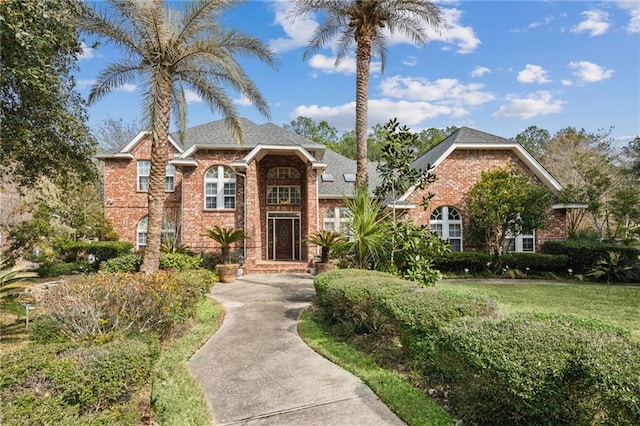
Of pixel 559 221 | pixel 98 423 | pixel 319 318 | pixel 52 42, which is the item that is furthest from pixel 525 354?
pixel 559 221

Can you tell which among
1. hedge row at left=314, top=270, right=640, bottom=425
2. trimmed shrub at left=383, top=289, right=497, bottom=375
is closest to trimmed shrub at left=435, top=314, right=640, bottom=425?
hedge row at left=314, top=270, right=640, bottom=425

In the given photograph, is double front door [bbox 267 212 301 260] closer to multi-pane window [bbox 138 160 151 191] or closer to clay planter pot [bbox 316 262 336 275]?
clay planter pot [bbox 316 262 336 275]

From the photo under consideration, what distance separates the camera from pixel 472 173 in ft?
59.4

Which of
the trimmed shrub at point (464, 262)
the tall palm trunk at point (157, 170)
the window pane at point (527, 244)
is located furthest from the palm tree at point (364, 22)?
the window pane at point (527, 244)

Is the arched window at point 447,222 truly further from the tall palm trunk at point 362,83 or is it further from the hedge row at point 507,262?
the tall palm trunk at point 362,83

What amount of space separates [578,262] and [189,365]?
1796 cm

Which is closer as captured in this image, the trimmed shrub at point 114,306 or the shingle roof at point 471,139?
the trimmed shrub at point 114,306

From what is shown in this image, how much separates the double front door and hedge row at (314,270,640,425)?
1556cm

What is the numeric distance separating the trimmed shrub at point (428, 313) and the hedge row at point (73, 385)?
135 inches

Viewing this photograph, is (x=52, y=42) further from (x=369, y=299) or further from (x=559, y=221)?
(x=559, y=221)

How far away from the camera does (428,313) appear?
4.84m

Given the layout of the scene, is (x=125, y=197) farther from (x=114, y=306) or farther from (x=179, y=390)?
(x=179, y=390)

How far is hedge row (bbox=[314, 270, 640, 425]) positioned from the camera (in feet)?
9.07

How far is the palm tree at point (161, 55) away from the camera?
10.3 meters
